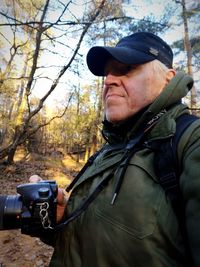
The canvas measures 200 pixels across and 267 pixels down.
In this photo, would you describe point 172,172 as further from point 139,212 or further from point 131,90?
point 131,90

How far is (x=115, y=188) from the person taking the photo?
1.18 meters

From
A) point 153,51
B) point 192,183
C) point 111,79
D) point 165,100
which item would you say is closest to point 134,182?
point 192,183

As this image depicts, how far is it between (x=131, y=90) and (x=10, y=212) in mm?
1007

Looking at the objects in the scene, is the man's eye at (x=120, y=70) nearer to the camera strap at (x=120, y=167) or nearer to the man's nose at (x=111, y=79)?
the man's nose at (x=111, y=79)

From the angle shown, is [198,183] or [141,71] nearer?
[198,183]

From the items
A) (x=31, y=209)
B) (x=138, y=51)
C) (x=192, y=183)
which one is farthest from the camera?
(x=138, y=51)

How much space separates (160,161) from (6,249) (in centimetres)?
437

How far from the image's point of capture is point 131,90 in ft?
4.94

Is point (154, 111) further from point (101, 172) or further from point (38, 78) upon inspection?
point (38, 78)

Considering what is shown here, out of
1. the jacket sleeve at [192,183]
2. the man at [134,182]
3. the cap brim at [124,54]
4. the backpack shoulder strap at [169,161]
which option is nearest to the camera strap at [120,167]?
the man at [134,182]

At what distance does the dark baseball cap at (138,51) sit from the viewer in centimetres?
147

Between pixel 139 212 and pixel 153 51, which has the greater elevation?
pixel 153 51

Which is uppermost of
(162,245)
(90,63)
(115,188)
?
(90,63)

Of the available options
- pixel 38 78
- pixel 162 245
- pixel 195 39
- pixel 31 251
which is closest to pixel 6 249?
pixel 31 251
